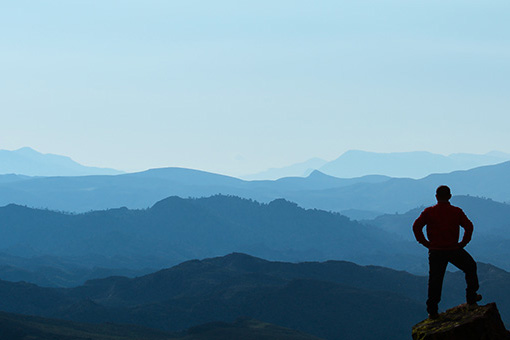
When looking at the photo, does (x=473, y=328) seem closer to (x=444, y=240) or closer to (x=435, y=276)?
(x=435, y=276)

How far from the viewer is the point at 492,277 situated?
150 m

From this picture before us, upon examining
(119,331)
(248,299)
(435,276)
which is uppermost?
(435,276)

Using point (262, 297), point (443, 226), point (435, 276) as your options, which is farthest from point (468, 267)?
point (262, 297)

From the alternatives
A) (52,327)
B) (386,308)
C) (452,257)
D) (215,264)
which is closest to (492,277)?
(386,308)

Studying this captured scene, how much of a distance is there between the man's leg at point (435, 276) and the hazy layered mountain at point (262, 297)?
10417 cm

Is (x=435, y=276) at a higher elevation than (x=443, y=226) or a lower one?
lower

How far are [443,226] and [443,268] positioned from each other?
663 mm

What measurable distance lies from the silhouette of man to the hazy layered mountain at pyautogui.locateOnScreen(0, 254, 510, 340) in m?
Result: 104

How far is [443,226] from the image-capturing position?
1027 centimetres

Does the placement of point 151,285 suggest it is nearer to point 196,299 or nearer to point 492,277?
point 196,299

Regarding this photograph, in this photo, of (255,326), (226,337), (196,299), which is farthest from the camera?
(196,299)

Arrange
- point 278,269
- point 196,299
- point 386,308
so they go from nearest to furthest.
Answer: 1. point 386,308
2. point 196,299
3. point 278,269

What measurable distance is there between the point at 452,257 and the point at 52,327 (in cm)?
9274

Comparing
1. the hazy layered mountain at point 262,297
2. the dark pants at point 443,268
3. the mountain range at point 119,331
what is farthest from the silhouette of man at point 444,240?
the hazy layered mountain at point 262,297
